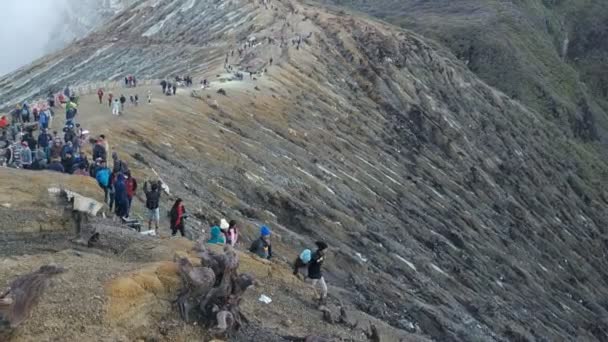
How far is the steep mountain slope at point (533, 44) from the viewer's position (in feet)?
445

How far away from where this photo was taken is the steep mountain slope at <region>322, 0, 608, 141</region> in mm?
135500

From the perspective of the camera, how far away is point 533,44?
152125 mm

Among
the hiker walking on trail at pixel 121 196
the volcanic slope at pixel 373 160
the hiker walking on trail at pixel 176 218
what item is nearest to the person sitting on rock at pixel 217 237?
the hiker walking on trail at pixel 176 218

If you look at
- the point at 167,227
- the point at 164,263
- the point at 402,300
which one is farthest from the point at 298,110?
the point at 164,263

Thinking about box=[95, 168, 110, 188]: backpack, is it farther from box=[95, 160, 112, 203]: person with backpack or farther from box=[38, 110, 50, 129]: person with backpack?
box=[38, 110, 50, 129]: person with backpack

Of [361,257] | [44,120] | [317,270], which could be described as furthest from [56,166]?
[361,257]

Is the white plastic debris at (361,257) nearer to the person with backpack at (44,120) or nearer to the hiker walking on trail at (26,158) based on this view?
the person with backpack at (44,120)

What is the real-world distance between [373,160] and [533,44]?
100 metres

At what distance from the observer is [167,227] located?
26.4m

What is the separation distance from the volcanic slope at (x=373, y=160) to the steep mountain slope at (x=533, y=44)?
1568cm

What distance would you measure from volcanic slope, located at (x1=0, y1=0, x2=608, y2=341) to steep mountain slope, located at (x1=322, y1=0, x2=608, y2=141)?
51.4ft

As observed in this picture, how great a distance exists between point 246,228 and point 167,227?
25.6 feet

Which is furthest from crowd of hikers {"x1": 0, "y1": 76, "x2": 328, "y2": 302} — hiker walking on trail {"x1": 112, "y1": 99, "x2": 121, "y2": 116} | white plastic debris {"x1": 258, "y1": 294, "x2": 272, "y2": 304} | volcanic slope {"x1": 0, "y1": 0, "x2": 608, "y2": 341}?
hiker walking on trail {"x1": 112, "y1": 99, "x2": 121, "y2": 116}

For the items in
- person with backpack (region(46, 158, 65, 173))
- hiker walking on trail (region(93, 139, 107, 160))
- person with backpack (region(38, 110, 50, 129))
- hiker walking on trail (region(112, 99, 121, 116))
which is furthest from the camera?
hiker walking on trail (region(112, 99, 121, 116))
